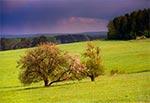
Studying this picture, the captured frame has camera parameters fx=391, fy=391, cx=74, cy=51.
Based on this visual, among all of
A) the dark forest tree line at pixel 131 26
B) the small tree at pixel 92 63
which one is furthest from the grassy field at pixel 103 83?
the dark forest tree line at pixel 131 26

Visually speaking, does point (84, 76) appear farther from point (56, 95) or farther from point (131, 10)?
point (56, 95)

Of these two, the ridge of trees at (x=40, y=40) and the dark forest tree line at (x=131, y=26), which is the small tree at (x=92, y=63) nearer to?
the ridge of trees at (x=40, y=40)

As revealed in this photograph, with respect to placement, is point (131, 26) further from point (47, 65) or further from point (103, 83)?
point (47, 65)

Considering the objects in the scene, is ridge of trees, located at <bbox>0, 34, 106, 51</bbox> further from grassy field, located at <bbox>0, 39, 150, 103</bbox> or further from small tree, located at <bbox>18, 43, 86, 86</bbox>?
small tree, located at <bbox>18, 43, 86, 86</bbox>

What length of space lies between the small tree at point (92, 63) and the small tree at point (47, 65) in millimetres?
2513

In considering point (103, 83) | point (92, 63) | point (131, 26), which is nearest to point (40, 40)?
Result: point (103, 83)

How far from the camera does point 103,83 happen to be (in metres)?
22.1

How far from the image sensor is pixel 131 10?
2427 centimetres

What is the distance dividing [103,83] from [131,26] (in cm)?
613

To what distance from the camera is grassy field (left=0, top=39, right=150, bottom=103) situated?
1634 centimetres

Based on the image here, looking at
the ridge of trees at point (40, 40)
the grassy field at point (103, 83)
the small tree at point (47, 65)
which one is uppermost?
the ridge of trees at point (40, 40)

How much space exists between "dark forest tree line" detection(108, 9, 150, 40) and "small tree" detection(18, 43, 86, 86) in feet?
15.1

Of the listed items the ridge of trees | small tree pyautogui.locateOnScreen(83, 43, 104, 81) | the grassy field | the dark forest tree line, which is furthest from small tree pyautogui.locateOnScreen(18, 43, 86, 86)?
the dark forest tree line

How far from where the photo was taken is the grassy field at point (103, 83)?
53.6 feet
